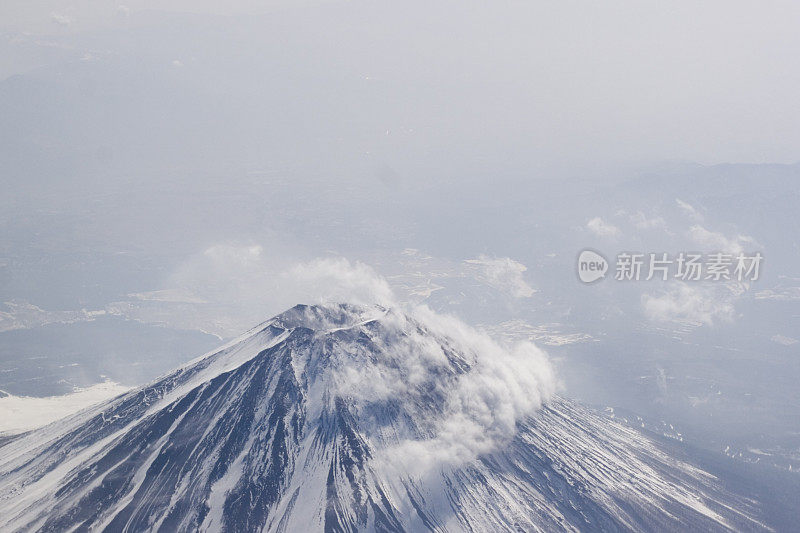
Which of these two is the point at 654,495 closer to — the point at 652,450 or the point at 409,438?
the point at 652,450

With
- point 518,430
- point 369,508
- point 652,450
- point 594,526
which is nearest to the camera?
point 369,508

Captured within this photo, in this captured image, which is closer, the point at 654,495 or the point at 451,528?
the point at 451,528

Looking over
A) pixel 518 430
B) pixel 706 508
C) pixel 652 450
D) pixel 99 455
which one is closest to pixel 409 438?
pixel 518 430

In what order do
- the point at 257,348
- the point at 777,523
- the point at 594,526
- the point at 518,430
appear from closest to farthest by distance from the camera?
the point at 594,526, the point at 257,348, the point at 518,430, the point at 777,523

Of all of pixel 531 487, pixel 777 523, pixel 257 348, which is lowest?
pixel 777 523

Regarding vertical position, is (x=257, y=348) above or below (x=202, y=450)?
above

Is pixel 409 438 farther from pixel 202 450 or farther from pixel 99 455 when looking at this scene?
pixel 99 455
